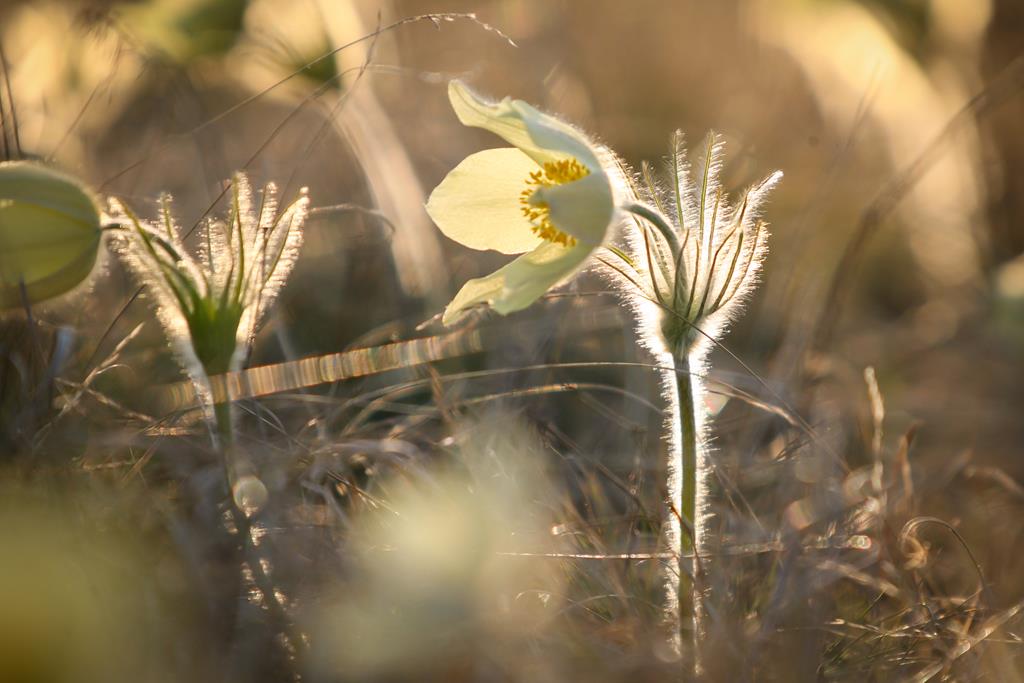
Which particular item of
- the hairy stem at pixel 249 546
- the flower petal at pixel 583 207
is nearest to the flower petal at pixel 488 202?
the flower petal at pixel 583 207

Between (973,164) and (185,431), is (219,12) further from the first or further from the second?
(973,164)

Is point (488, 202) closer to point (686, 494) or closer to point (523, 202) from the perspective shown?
point (523, 202)

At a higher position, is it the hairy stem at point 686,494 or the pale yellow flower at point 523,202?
the pale yellow flower at point 523,202

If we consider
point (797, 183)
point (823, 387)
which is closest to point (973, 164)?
point (797, 183)

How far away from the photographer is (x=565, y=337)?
1581 mm

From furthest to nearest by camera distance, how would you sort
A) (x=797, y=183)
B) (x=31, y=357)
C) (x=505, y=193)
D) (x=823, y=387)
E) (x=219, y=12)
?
1. (x=797, y=183)
2. (x=219, y=12)
3. (x=823, y=387)
4. (x=31, y=357)
5. (x=505, y=193)

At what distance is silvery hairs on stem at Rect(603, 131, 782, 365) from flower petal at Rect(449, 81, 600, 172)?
0.07 metres

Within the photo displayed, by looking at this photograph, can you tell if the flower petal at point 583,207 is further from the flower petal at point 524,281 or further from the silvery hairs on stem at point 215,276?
the silvery hairs on stem at point 215,276

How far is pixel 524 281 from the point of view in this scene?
0.85m

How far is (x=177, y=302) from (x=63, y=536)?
22 cm

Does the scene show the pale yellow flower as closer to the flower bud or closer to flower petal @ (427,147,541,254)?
flower petal @ (427,147,541,254)

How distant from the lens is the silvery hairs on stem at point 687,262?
0.86 meters

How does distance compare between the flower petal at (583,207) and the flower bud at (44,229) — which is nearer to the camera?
the flower petal at (583,207)

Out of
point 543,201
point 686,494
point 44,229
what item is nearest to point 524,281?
point 543,201
